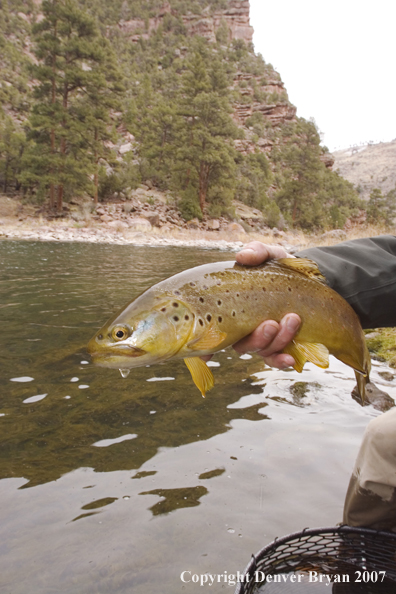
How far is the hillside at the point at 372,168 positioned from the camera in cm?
9425

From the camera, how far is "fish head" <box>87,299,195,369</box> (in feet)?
5.45

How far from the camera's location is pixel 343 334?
2.08 meters

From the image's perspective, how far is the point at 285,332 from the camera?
1.99 m

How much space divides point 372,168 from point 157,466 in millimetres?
123542

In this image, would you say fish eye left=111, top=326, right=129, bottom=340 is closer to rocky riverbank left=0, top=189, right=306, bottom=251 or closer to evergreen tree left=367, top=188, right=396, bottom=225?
rocky riverbank left=0, top=189, right=306, bottom=251

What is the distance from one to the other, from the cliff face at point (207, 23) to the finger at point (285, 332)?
11923cm

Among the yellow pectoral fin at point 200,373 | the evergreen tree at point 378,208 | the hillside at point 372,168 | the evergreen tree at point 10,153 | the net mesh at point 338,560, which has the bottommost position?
the net mesh at point 338,560

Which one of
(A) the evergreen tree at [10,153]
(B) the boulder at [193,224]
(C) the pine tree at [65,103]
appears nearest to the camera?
(C) the pine tree at [65,103]

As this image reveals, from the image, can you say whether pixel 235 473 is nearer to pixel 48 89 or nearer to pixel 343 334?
pixel 343 334

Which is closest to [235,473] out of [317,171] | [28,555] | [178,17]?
[28,555]

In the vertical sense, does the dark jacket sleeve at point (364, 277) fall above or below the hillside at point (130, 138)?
below

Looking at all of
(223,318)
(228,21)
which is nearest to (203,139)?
(223,318)

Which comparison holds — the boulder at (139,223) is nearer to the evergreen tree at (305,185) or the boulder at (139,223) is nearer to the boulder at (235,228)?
the boulder at (235,228)

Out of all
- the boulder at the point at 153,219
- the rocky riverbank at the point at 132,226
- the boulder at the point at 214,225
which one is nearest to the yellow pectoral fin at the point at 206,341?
the rocky riverbank at the point at 132,226
